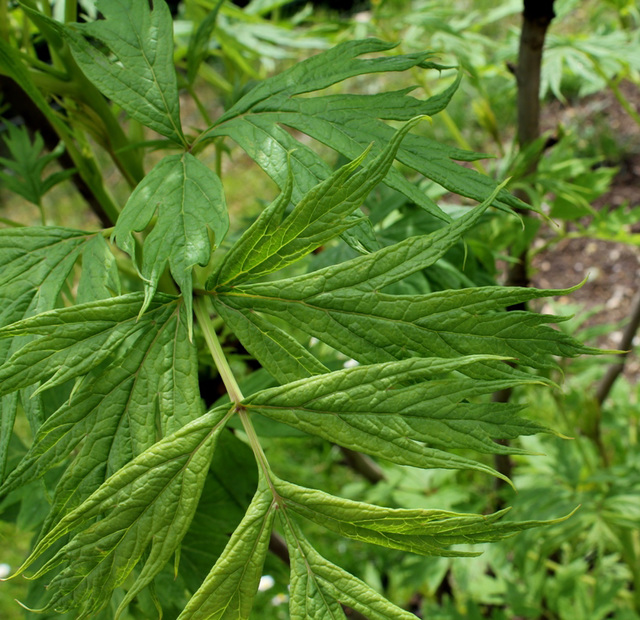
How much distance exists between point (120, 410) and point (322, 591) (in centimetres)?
21

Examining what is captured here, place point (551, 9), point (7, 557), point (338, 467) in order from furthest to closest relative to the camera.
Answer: point (338, 467), point (7, 557), point (551, 9)

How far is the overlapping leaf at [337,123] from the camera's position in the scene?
55 cm

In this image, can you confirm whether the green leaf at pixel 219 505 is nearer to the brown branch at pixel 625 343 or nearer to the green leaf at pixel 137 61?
the green leaf at pixel 137 61

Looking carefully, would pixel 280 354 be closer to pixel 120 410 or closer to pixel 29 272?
pixel 120 410

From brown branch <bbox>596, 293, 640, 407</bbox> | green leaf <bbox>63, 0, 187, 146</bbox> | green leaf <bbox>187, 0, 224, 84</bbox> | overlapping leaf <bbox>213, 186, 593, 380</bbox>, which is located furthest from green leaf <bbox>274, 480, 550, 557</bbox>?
brown branch <bbox>596, 293, 640, 407</bbox>

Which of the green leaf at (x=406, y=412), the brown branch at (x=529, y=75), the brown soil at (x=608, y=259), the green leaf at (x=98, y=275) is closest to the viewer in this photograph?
the green leaf at (x=406, y=412)

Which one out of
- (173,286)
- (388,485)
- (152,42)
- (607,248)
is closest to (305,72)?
(152,42)

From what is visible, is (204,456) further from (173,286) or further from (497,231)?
(497,231)

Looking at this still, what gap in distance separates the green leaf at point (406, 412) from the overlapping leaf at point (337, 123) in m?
0.15

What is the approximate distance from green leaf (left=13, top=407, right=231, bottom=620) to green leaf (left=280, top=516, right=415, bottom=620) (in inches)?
3.2

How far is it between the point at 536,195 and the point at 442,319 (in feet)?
2.28

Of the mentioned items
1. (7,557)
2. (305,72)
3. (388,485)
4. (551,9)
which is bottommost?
(7,557)

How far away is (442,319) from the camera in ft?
1.58

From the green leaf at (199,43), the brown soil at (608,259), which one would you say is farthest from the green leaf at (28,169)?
the brown soil at (608,259)
